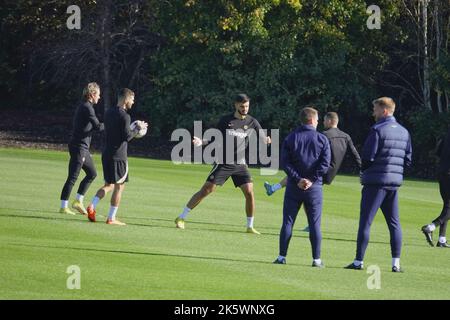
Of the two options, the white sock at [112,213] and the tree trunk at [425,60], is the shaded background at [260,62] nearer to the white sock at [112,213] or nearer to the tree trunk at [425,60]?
the tree trunk at [425,60]

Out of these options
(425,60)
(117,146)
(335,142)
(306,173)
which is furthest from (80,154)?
→ (425,60)

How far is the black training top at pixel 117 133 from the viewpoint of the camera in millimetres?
18094

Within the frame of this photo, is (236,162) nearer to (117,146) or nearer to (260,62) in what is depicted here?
(117,146)

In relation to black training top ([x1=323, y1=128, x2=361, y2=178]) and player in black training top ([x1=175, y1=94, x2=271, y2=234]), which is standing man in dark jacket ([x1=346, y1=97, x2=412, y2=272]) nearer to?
player in black training top ([x1=175, y1=94, x2=271, y2=234])

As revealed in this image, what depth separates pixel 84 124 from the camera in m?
19.3

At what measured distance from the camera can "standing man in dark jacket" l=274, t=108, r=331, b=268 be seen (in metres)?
14.4

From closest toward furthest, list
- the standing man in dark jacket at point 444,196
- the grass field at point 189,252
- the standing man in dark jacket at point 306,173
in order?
the grass field at point 189,252 → the standing man in dark jacket at point 306,173 → the standing man in dark jacket at point 444,196

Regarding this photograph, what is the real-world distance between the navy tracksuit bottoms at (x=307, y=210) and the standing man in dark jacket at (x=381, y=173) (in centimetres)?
52

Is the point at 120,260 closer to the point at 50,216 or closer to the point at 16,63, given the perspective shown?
the point at 50,216

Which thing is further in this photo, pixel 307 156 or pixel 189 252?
pixel 189 252

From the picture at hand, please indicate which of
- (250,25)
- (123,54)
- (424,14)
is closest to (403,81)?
(424,14)

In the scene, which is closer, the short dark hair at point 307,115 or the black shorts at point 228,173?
the short dark hair at point 307,115

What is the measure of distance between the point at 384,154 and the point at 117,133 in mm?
5306

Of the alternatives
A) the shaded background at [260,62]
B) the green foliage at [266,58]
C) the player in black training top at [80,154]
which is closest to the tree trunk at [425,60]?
the shaded background at [260,62]
